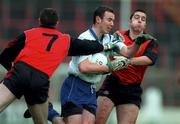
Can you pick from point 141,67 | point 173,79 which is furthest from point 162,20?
point 141,67

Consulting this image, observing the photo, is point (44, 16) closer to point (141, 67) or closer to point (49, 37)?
point (49, 37)

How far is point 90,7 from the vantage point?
3659 cm

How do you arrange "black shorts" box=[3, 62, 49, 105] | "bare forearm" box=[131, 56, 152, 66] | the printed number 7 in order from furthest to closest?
1. "bare forearm" box=[131, 56, 152, 66]
2. the printed number 7
3. "black shorts" box=[3, 62, 49, 105]

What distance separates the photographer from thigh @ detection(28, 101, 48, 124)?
10.4 metres

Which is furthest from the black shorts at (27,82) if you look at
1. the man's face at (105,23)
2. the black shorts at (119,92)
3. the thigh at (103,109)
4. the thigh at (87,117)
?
the black shorts at (119,92)

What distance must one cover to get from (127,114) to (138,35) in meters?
1.10

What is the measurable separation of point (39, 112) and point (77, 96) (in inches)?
26.8

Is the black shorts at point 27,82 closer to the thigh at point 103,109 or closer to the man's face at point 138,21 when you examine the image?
the thigh at point 103,109

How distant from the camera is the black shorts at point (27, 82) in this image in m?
10.2

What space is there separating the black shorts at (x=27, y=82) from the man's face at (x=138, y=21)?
1857 millimetres

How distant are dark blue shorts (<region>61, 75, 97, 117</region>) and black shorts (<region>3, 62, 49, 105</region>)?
633 millimetres

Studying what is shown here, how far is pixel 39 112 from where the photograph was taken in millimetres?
10414

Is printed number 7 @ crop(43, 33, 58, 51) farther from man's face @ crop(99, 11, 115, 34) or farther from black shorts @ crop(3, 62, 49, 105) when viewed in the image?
man's face @ crop(99, 11, 115, 34)

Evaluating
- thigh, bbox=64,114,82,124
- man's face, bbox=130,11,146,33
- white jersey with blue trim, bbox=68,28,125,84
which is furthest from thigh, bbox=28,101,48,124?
man's face, bbox=130,11,146,33
